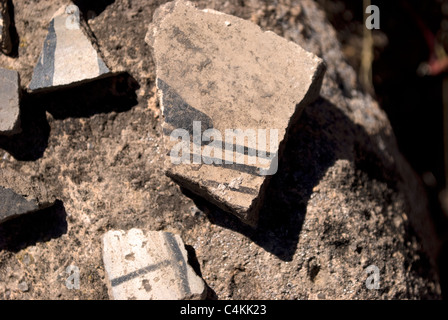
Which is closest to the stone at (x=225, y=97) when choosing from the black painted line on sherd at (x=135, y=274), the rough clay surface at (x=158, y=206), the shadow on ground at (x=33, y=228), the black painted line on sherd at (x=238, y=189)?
the black painted line on sherd at (x=238, y=189)

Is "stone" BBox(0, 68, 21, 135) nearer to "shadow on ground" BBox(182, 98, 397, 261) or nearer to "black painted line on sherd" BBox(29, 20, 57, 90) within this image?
"black painted line on sherd" BBox(29, 20, 57, 90)

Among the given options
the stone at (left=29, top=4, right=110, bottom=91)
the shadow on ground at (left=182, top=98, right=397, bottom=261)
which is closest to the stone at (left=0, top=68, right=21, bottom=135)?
the stone at (left=29, top=4, right=110, bottom=91)

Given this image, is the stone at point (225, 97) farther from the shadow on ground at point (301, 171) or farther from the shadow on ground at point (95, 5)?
the shadow on ground at point (95, 5)

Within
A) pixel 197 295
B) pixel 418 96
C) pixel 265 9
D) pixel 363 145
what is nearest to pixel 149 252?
pixel 197 295

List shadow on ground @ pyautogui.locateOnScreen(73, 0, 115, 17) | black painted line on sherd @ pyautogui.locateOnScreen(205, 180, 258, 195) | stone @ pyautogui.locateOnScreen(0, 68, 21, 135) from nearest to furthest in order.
A: black painted line on sherd @ pyautogui.locateOnScreen(205, 180, 258, 195)
stone @ pyautogui.locateOnScreen(0, 68, 21, 135)
shadow on ground @ pyautogui.locateOnScreen(73, 0, 115, 17)

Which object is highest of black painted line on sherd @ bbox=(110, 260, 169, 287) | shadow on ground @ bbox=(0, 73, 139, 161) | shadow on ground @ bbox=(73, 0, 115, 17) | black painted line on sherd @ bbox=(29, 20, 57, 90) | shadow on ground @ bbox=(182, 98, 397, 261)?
shadow on ground @ bbox=(73, 0, 115, 17)

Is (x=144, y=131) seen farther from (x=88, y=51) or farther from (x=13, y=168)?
(x=13, y=168)

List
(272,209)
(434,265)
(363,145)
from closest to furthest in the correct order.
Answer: (272,209) < (363,145) < (434,265)
